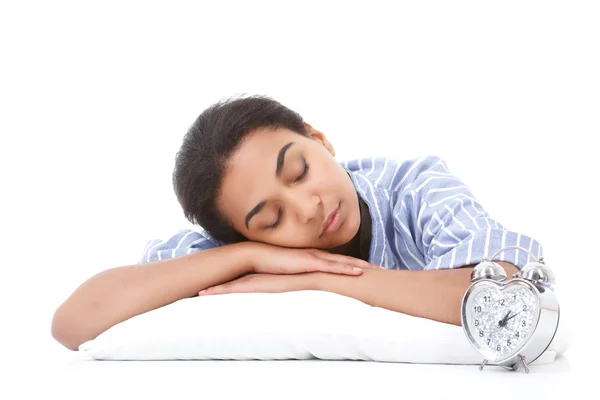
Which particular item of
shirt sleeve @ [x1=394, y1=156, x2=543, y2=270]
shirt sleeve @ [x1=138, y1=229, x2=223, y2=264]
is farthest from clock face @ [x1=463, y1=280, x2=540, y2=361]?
shirt sleeve @ [x1=138, y1=229, x2=223, y2=264]

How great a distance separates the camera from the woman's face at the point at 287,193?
2.18 meters

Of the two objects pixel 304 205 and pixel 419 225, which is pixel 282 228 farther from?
pixel 419 225

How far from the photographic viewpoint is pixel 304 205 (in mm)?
2152

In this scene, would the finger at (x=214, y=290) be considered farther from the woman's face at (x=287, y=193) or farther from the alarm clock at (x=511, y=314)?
the alarm clock at (x=511, y=314)

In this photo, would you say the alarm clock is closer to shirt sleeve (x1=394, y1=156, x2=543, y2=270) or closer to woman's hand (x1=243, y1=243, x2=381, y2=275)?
shirt sleeve (x1=394, y1=156, x2=543, y2=270)

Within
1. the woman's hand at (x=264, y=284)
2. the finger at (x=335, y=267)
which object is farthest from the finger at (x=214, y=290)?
the finger at (x=335, y=267)

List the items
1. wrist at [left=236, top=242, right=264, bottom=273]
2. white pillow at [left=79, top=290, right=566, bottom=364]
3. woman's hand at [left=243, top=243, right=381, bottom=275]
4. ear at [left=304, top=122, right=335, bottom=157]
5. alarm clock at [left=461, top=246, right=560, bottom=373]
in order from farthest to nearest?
1. ear at [left=304, top=122, right=335, bottom=157]
2. wrist at [left=236, top=242, right=264, bottom=273]
3. woman's hand at [left=243, top=243, right=381, bottom=275]
4. white pillow at [left=79, top=290, right=566, bottom=364]
5. alarm clock at [left=461, top=246, right=560, bottom=373]

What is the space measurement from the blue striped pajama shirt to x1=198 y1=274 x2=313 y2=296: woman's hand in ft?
1.05

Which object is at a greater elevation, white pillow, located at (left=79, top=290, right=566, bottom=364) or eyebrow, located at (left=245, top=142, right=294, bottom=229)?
eyebrow, located at (left=245, top=142, right=294, bottom=229)

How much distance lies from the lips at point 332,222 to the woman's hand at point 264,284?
0.16 metres

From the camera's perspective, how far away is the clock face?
5.35 feet

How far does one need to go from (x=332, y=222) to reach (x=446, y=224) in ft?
1.01

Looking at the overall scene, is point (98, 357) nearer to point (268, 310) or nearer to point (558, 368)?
point (268, 310)

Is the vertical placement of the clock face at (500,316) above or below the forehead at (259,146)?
below
